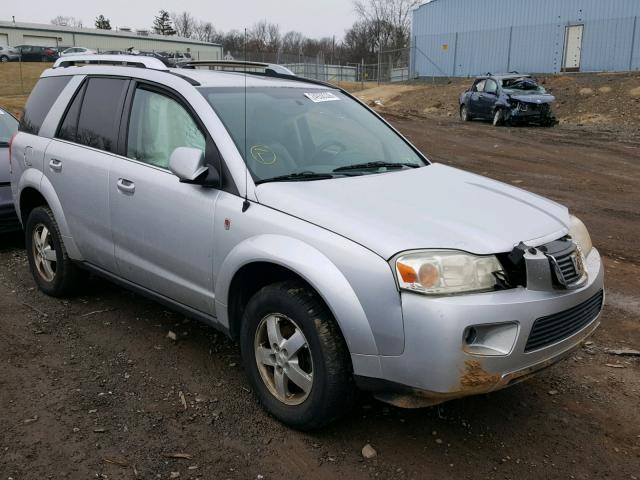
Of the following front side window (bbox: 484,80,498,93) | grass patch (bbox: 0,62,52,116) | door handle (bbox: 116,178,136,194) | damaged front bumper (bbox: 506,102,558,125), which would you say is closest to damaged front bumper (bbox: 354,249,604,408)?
door handle (bbox: 116,178,136,194)

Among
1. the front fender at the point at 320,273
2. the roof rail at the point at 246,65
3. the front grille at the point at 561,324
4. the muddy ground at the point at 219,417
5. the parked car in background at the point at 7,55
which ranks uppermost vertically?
the parked car in background at the point at 7,55

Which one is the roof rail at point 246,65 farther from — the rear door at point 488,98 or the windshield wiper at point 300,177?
the rear door at point 488,98

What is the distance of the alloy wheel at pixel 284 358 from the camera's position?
3314 millimetres

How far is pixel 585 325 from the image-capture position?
3354 millimetres

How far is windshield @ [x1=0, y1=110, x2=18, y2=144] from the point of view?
300 inches

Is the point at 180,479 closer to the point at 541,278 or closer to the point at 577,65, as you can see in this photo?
the point at 541,278

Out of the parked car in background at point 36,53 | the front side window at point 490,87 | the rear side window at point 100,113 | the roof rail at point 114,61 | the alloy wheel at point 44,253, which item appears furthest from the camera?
the parked car in background at point 36,53

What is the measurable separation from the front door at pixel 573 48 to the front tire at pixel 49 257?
32713mm

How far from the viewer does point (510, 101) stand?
2059cm

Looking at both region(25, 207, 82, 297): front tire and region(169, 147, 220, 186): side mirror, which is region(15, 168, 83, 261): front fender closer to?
region(25, 207, 82, 297): front tire

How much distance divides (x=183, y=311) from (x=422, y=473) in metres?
1.79

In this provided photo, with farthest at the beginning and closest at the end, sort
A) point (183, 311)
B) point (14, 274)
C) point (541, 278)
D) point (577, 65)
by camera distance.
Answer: point (577, 65) → point (14, 274) → point (183, 311) → point (541, 278)

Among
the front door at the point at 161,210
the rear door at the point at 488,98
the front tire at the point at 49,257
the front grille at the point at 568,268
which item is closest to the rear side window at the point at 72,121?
the front tire at the point at 49,257

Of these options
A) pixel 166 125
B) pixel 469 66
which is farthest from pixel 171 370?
pixel 469 66
